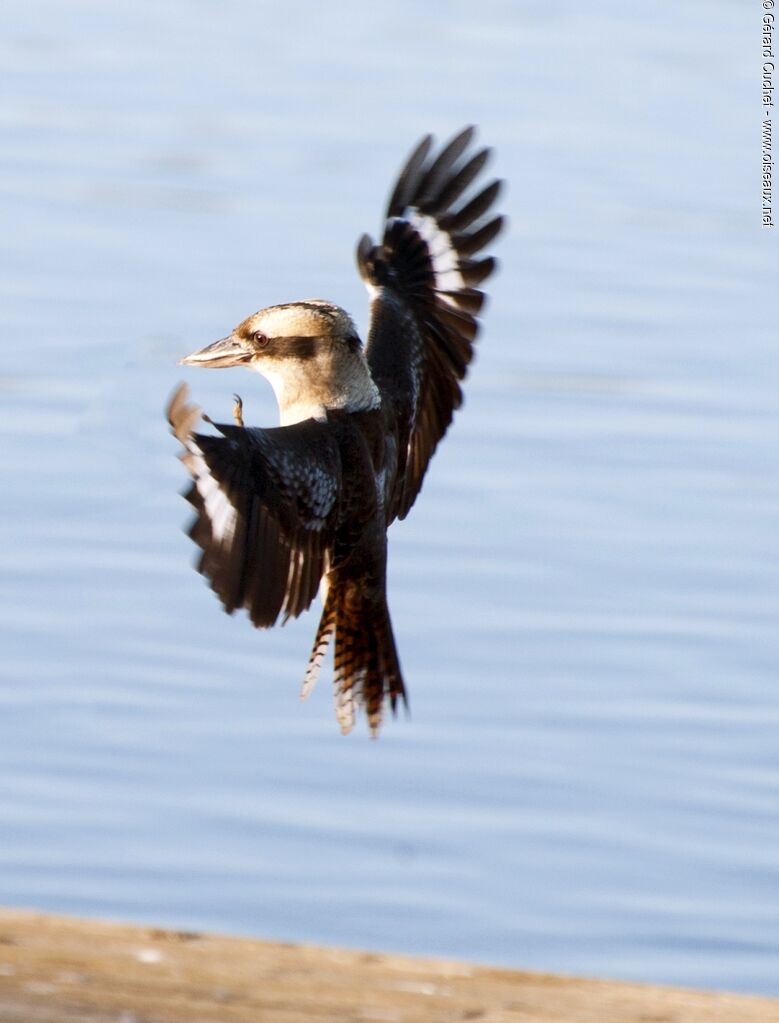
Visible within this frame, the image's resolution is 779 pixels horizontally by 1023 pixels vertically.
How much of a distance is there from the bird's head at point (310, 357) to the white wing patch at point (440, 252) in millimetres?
998

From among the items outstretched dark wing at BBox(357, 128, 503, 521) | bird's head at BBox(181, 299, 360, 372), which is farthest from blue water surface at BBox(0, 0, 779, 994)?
bird's head at BBox(181, 299, 360, 372)

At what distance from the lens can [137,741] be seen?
7.09 meters

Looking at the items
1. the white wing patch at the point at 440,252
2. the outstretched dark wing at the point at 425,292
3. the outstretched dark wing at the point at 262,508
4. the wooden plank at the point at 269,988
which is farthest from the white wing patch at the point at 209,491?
the white wing patch at the point at 440,252

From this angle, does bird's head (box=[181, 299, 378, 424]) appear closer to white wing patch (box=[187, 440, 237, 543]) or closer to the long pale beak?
the long pale beak

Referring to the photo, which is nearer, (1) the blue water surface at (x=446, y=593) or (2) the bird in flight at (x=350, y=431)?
(2) the bird in flight at (x=350, y=431)

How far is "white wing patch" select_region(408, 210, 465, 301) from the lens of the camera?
Answer: 666cm

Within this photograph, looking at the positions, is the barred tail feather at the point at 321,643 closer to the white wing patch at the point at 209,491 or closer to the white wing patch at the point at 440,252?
the white wing patch at the point at 209,491

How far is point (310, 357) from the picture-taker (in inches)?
220

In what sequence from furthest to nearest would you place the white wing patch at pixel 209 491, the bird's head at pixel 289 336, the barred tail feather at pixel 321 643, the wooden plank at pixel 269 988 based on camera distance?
the barred tail feather at pixel 321 643
the bird's head at pixel 289 336
the white wing patch at pixel 209 491
the wooden plank at pixel 269 988

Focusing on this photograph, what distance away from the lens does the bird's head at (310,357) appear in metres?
5.59

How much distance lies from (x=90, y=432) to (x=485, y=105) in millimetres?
8148

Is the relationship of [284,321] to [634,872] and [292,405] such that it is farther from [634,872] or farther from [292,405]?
[634,872]

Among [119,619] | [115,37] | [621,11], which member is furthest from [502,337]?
[621,11]

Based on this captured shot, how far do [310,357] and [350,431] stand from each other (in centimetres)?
21
